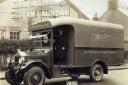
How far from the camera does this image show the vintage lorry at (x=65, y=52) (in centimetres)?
1502

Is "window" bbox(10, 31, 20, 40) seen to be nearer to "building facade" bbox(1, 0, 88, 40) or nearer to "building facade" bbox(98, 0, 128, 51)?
"building facade" bbox(1, 0, 88, 40)

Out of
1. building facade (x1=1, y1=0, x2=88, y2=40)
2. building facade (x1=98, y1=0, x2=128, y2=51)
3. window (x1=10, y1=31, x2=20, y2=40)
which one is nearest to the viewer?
window (x1=10, y1=31, x2=20, y2=40)

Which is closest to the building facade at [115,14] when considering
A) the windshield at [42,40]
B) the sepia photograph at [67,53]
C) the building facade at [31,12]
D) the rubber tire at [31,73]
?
the building facade at [31,12]

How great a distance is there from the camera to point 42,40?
1642 centimetres

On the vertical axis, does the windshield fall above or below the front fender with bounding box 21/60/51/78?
above

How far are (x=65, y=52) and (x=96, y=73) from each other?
7.34 ft

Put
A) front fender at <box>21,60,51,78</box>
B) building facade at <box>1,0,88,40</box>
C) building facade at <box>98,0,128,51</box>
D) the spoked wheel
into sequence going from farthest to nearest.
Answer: building facade at <box>98,0,128,51</box> → building facade at <box>1,0,88,40</box> → the spoked wheel → front fender at <box>21,60,51,78</box>

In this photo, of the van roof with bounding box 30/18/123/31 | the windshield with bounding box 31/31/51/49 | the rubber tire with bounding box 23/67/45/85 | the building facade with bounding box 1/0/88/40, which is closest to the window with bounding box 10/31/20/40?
the building facade with bounding box 1/0/88/40

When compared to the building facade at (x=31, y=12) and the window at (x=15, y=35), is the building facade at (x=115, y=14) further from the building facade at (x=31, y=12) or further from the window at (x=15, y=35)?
the window at (x=15, y=35)

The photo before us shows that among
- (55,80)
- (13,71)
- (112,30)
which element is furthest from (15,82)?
(112,30)

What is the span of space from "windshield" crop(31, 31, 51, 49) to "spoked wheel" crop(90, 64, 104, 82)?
285 centimetres

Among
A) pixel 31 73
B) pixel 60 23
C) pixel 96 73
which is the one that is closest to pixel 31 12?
pixel 96 73

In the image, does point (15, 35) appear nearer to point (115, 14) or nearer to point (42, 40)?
point (42, 40)

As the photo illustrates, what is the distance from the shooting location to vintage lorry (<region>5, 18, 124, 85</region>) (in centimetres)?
1502
